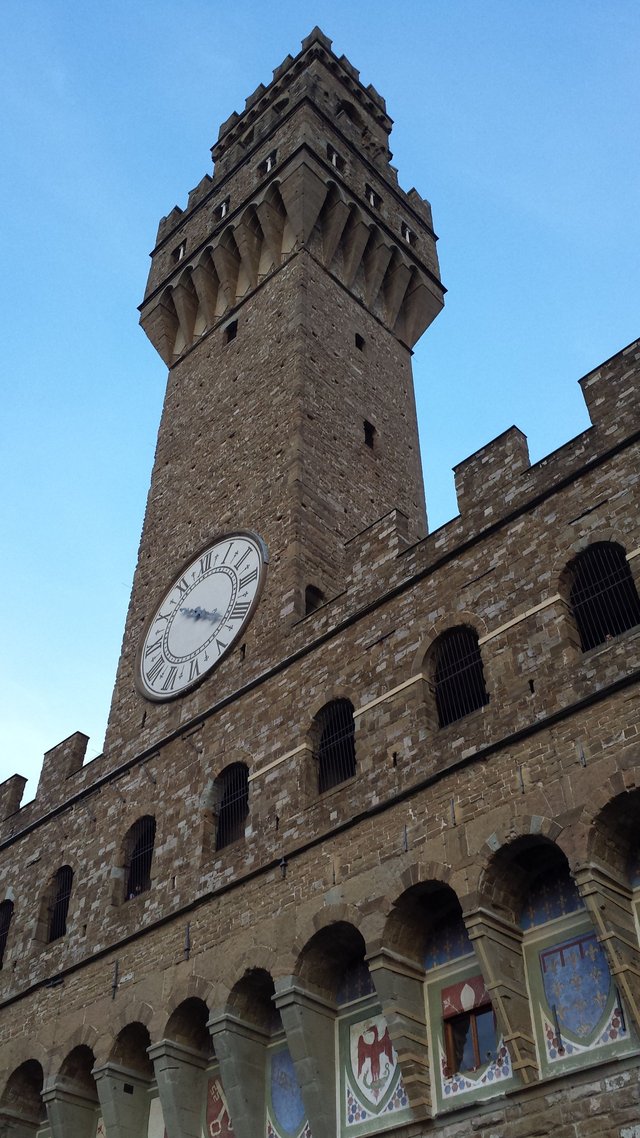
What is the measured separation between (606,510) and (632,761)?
2873 mm

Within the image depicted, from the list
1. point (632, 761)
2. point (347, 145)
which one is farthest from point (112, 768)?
point (347, 145)

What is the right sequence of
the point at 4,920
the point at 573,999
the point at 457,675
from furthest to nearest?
the point at 4,920 < the point at 457,675 < the point at 573,999

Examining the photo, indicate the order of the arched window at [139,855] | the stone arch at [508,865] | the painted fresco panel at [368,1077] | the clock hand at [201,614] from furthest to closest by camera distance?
the clock hand at [201,614]
the arched window at [139,855]
the painted fresco panel at [368,1077]
the stone arch at [508,865]

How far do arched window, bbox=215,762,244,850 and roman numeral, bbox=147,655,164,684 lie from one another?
3.10 metres

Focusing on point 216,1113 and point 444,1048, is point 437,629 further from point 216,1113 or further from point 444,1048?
point 216,1113

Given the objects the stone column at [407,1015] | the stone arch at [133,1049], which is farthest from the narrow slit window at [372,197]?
the stone column at [407,1015]

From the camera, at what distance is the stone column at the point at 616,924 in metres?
8.48

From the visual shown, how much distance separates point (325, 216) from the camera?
21.3 metres

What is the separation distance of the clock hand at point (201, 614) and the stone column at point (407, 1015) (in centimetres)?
674

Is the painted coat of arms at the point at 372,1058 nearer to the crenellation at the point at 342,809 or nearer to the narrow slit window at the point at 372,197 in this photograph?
the crenellation at the point at 342,809

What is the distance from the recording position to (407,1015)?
998cm

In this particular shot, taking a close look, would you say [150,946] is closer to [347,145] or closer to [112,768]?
[112,768]

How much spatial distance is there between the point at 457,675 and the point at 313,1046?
4.03m

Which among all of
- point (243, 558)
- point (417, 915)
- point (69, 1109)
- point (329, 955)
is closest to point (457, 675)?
point (417, 915)
